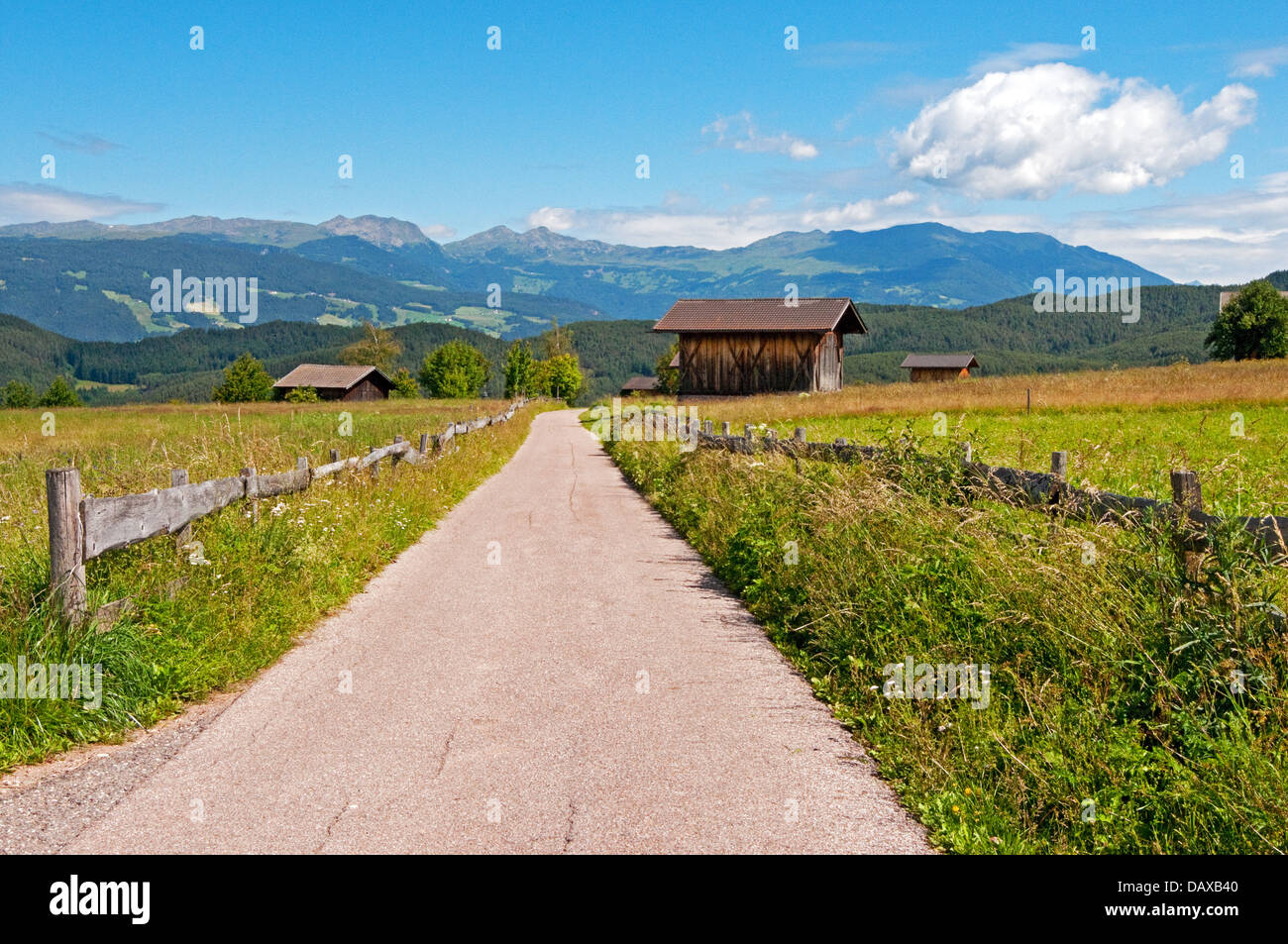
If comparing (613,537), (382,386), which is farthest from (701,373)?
(382,386)

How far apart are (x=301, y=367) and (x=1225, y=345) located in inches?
4032

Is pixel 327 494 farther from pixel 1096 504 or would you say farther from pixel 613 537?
pixel 1096 504

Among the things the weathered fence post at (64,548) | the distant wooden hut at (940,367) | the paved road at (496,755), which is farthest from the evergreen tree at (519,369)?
the weathered fence post at (64,548)

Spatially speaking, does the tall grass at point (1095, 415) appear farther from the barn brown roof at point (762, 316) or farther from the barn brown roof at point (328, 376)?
the barn brown roof at point (328, 376)

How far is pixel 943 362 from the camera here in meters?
117

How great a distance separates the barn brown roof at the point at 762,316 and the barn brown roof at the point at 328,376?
6300 centimetres

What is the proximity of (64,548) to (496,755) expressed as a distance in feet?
10.4

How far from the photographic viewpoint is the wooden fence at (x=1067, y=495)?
504 cm

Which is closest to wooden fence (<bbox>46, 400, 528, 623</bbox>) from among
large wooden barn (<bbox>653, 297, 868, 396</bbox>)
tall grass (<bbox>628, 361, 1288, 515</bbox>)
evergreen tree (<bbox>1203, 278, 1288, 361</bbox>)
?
tall grass (<bbox>628, 361, 1288, 515</bbox>)

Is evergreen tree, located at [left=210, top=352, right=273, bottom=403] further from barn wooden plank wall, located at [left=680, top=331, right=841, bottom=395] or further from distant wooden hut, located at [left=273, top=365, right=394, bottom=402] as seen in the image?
barn wooden plank wall, located at [left=680, top=331, right=841, bottom=395]

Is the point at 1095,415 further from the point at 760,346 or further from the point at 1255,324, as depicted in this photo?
the point at 1255,324

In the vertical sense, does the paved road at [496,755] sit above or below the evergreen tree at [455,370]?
below

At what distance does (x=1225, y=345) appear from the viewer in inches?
3250

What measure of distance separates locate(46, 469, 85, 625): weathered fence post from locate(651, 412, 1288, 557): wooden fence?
6845mm
